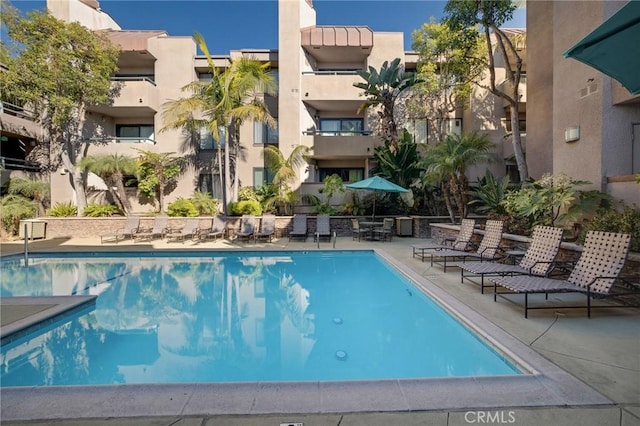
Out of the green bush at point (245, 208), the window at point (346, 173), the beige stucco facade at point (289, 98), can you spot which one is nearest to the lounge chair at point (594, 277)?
the green bush at point (245, 208)

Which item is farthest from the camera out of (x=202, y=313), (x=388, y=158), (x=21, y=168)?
(x=21, y=168)

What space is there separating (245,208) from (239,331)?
1143 cm

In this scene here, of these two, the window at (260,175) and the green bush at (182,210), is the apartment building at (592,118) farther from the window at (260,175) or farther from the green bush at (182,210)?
the green bush at (182,210)

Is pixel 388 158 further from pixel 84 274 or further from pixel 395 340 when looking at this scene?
pixel 84 274

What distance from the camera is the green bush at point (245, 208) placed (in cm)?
1677

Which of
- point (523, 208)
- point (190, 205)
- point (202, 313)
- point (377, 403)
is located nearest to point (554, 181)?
point (523, 208)

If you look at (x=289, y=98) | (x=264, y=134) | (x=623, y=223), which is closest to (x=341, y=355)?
(x=623, y=223)

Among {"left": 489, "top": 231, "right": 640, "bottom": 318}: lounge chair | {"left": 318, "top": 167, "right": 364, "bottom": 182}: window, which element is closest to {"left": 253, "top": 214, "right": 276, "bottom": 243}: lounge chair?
{"left": 318, "top": 167, "right": 364, "bottom": 182}: window

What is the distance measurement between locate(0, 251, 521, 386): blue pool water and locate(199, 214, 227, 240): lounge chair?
17.0 ft

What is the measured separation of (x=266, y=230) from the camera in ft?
49.3

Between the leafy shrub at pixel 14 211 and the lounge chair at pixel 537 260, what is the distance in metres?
20.1

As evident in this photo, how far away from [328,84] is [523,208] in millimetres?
13938

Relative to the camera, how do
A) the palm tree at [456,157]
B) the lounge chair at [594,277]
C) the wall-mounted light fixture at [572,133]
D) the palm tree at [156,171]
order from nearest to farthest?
the lounge chair at [594,277], the wall-mounted light fixture at [572,133], the palm tree at [456,157], the palm tree at [156,171]

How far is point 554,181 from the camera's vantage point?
8.51 m
